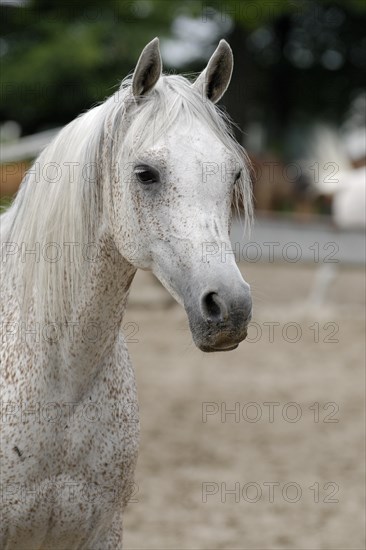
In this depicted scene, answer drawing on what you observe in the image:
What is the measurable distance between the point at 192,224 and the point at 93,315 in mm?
508

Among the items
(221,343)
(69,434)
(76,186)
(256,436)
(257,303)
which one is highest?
(76,186)

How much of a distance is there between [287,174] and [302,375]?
42.0 feet

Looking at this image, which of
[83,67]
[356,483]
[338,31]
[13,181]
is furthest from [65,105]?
[356,483]

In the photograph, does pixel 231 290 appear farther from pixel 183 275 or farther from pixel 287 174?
pixel 287 174

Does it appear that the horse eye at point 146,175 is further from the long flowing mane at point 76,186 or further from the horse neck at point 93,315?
the horse neck at point 93,315

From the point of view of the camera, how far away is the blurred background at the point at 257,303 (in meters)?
4.76

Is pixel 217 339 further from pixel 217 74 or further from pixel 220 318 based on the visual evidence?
pixel 217 74

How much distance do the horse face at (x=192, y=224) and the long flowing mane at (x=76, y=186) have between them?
54 mm

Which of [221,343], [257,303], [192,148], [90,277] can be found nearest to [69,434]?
[90,277]

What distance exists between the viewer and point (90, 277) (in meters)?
2.61

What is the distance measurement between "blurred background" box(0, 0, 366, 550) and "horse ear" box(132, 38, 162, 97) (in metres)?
0.42

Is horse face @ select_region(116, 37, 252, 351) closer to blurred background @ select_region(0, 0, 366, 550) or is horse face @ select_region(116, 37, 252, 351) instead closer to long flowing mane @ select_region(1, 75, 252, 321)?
long flowing mane @ select_region(1, 75, 252, 321)

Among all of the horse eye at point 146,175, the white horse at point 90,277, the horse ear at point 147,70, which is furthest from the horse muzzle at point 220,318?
the horse ear at point 147,70

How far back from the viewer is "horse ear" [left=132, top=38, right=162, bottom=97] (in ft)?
7.88
